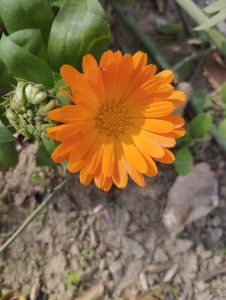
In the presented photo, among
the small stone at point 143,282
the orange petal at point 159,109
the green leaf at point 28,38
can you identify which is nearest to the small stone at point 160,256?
the small stone at point 143,282

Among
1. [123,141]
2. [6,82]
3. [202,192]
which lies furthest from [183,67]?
[6,82]

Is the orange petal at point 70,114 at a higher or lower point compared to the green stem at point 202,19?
higher

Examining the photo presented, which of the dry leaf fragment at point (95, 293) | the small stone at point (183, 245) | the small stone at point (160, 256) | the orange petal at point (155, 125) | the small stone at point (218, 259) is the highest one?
the orange petal at point (155, 125)

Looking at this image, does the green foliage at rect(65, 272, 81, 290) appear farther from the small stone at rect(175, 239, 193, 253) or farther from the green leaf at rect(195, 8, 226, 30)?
the green leaf at rect(195, 8, 226, 30)

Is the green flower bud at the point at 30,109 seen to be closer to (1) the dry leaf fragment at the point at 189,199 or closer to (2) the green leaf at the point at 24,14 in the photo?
(2) the green leaf at the point at 24,14

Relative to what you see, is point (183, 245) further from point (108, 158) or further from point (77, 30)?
point (77, 30)

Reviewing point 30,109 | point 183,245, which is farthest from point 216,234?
point 30,109

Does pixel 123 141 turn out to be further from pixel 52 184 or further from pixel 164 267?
pixel 164 267

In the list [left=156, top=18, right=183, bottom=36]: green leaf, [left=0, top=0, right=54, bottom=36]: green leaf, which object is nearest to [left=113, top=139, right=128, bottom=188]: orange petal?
[left=0, top=0, right=54, bottom=36]: green leaf
